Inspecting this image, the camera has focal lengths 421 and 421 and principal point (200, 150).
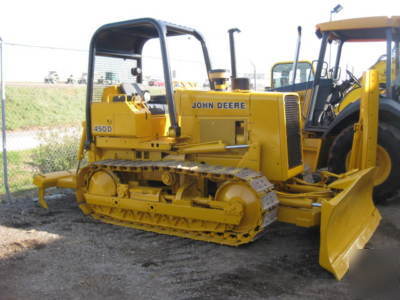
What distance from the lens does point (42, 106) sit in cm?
2055

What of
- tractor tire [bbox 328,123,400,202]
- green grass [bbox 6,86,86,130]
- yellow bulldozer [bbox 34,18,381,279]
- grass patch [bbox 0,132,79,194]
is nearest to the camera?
yellow bulldozer [bbox 34,18,381,279]

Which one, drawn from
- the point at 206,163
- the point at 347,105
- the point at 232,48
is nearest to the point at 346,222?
the point at 206,163

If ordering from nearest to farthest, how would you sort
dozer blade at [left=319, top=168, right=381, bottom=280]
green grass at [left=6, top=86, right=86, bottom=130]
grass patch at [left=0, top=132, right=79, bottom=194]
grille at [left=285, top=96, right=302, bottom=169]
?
dozer blade at [left=319, top=168, right=381, bottom=280] → grille at [left=285, top=96, right=302, bottom=169] → grass patch at [left=0, top=132, right=79, bottom=194] → green grass at [left=6, top=86, right=86, bottom=130]

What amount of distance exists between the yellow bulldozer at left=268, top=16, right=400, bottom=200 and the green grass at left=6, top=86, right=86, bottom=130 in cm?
1351

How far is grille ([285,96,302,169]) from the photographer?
205 inches

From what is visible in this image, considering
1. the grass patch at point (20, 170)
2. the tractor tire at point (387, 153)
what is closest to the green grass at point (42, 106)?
the grass patch at point (20, 170)

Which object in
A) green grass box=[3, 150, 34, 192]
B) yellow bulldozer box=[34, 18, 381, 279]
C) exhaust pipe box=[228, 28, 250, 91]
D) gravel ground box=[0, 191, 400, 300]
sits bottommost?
gravel ground box=[0, 191, 400, 300]

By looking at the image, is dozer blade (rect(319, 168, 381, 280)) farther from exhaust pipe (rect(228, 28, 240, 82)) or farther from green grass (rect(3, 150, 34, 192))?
green grass (rect(3, 150, 34, 192))

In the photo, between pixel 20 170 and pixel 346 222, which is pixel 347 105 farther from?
pixel 20 170

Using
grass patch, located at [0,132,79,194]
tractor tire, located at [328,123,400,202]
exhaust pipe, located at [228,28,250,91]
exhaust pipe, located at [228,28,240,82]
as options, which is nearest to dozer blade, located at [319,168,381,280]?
tractor tire, located at [328,123,400,202]

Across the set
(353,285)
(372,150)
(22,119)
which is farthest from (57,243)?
(22,119)

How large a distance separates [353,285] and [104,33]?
14.7 feet

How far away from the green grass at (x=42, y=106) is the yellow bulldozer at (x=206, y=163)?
12.7 metres

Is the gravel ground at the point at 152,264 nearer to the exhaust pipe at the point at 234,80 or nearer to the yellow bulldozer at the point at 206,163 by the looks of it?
the yellow bulldozer at the point at 206,163
